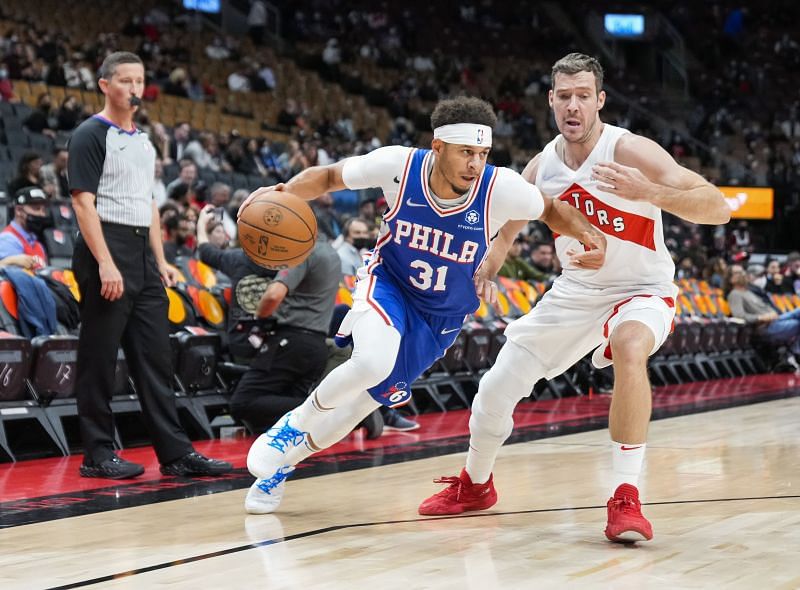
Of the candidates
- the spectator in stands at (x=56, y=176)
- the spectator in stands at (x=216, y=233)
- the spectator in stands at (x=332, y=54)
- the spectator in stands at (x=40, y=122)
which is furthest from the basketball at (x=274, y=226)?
the spectator in stands at (x=332, y=54)

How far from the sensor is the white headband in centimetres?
438

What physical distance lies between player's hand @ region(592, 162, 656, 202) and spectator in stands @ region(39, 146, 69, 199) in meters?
6.96

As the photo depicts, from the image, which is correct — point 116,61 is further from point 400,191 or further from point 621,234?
point 621,234

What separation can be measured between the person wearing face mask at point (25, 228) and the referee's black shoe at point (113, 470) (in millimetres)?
2009

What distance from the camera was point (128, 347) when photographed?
562cm

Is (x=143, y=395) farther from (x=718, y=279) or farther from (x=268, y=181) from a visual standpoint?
(x=718, y=279)

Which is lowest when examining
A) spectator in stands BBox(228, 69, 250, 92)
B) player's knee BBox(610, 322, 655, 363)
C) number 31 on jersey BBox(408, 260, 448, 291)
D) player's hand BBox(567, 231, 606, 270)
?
player's knee BBox(610, 322, 655, 363)

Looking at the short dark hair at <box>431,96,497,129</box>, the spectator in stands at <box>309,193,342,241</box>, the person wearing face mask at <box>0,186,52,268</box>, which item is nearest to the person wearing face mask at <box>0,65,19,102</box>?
the spectator in stands at <box>309,193,342,241</box>

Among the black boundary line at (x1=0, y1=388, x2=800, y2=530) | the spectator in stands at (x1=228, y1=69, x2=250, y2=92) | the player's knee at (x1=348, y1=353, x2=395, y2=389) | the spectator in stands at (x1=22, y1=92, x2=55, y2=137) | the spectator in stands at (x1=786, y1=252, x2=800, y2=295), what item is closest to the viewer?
the player's knee at (x1=348, y1=353, x2=395, y2=389)

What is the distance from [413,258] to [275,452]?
93 cm

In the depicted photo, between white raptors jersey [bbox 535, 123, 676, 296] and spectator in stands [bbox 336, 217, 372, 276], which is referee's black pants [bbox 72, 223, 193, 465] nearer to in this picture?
white raptors jersey [bbox 535, 123, 676, 296]

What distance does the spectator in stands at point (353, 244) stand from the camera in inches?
353

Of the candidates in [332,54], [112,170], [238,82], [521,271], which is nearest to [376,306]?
[112,170]

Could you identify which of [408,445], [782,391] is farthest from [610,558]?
[782,391]
